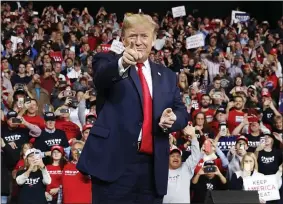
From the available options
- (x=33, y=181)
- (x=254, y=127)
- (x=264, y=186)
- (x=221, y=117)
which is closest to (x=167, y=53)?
(x=221, y=117)

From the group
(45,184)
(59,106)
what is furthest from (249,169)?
(59,106)

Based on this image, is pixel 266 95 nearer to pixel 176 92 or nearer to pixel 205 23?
pixel 205 23

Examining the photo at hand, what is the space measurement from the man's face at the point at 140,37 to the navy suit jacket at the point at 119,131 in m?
0.10

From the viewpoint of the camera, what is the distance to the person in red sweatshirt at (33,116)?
887 cm

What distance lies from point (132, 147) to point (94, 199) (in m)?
0.26

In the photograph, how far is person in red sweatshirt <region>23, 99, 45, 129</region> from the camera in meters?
8.87

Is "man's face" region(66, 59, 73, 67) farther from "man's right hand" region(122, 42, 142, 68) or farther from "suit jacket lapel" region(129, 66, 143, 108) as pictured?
"man's right hand" region(122, 42, 142, 68)

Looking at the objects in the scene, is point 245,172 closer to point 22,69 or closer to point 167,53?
point 22,69

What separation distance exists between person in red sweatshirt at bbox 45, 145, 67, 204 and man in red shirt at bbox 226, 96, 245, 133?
2948mm

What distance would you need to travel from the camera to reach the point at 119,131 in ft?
8.59

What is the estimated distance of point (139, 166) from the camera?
2.62 m

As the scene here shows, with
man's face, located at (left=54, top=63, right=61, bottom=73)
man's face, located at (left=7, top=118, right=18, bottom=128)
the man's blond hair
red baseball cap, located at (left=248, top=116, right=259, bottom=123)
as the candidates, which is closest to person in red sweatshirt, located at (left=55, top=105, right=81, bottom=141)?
man's face, located at (left=7, top=118, right=18, bottom=128)

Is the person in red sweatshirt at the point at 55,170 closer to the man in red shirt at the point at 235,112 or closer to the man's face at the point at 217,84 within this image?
the man in red shirt at the point at 235,112

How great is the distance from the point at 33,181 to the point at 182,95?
4.04 metres
